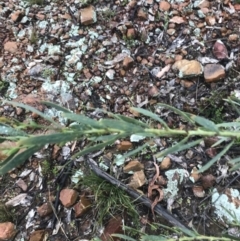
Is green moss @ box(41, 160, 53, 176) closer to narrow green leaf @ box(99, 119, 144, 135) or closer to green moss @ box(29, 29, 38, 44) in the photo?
green moss @ box(29, 29, 38, 44)

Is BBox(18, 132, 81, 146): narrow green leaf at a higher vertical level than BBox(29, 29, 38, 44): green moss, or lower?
higher

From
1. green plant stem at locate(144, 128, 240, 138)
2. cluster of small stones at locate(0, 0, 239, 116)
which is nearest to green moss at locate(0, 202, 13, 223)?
cluster of small stones at locate(0, 0, 239, 116)

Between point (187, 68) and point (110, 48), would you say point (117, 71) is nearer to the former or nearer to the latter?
point (110, 48)

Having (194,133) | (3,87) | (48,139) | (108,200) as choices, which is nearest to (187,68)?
(108,200)

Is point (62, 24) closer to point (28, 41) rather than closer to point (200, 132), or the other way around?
point (28, 41)

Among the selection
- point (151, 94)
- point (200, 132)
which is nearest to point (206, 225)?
point (151, 94)

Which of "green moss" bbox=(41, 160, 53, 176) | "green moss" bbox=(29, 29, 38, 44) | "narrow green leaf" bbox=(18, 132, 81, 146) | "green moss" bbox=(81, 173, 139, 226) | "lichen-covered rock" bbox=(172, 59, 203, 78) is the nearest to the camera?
"narrow green leaf" bbox=(18, 132, 81, 146)

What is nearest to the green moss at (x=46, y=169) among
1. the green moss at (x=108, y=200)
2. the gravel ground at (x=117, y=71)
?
the gravel ground at (x=117, y=71)
